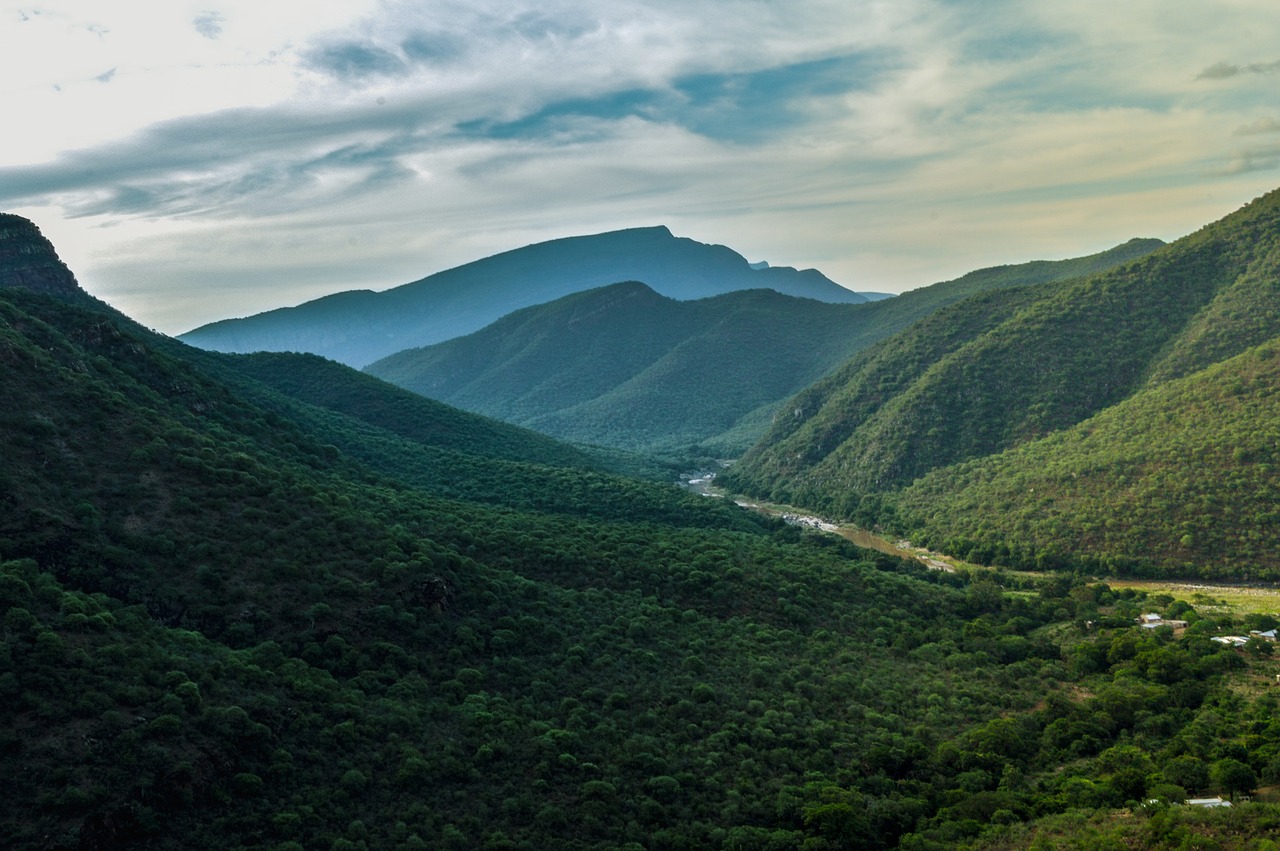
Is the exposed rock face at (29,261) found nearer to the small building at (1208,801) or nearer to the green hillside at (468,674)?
the green hillside at (468,674)

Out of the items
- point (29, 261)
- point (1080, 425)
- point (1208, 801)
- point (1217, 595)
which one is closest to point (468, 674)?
point (1208, 801)

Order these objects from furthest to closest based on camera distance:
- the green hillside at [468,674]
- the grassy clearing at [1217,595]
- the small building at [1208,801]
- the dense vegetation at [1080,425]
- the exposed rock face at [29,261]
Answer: the dense vegetation at [1080,425], the exposed rock face at [29,261], the grassy clearing at [1217,595], the small building at [1208,801], the green hillside at [468,674]

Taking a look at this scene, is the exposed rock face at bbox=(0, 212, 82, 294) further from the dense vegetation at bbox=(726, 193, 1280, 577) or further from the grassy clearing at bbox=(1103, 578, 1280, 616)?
the grassy clearing at bbox=(1103, 578, 1280, 616)

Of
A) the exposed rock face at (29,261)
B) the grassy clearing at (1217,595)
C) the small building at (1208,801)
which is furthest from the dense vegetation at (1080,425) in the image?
the exposed rock face at (29,261)

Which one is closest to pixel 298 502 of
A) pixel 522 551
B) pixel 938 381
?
pixel 522 551

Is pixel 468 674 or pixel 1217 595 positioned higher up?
pixel 468 674

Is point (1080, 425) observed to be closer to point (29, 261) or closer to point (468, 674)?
point (468, 674)

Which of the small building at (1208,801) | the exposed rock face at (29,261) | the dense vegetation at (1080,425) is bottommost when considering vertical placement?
the small building at (1208,801)

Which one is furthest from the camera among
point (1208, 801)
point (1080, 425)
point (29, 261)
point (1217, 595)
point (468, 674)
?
point (1080, 425)
